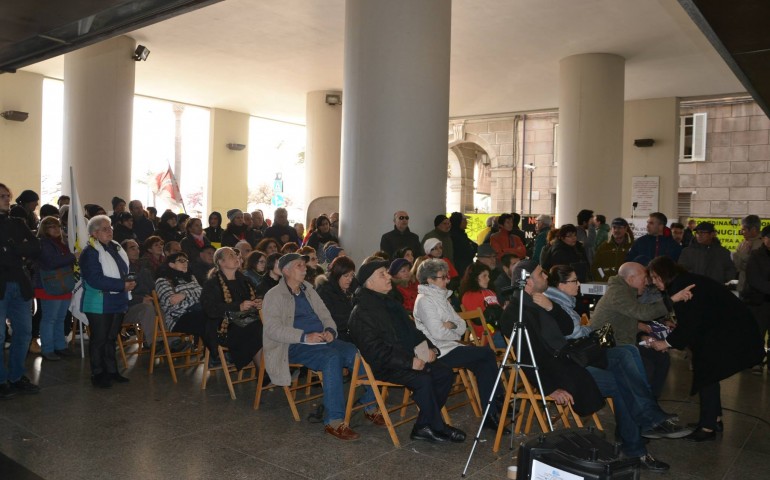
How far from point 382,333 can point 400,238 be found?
11.5 feet

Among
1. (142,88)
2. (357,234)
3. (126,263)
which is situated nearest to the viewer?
(126,263)

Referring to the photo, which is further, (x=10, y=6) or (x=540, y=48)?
(x=540, y=48)

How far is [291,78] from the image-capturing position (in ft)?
53.1

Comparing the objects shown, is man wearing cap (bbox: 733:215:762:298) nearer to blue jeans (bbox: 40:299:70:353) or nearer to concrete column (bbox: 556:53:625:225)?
concrete column (bbox: 556:53:625:225)

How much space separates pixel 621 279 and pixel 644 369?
0.70 metres

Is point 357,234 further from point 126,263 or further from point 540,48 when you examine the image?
point 540,48

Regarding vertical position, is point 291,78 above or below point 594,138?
above

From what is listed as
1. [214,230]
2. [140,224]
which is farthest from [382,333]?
[214,230]

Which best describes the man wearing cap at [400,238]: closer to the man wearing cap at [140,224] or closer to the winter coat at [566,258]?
the winter coat at [566,258]

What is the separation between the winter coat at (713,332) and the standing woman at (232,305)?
339cm

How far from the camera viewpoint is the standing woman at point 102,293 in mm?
6023

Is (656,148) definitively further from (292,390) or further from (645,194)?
(292,390)

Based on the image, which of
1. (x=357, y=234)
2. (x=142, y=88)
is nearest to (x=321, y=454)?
(x=357, y=234)

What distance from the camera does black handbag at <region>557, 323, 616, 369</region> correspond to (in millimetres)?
4629
